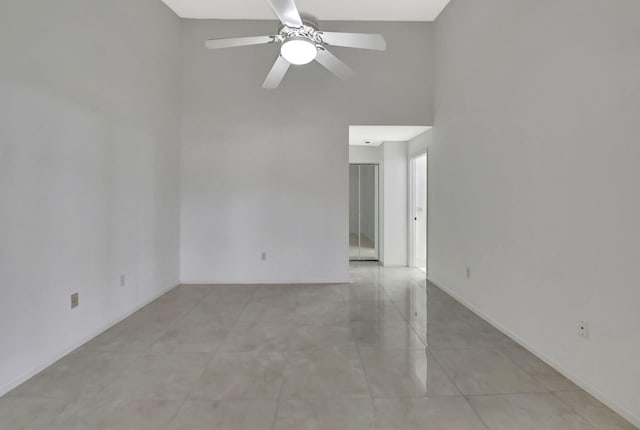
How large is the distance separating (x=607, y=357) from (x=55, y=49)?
412 cm

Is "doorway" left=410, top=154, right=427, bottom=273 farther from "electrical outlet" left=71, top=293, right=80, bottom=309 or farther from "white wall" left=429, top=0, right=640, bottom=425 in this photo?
"electrical outlet" left=71, top=293, right=80, bottom=309

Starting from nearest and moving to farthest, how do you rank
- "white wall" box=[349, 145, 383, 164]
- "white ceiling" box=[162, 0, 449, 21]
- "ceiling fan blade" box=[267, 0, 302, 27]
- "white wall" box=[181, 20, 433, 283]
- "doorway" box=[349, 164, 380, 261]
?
"ceiling fan blade" box=[267, 0, 302, 27]
"white ceiling" box=[162, 0, 449, 21]
"white wall" box=[181, 20, 433, 283]
"white wall" box=[349, 145, 383, 164]
"doorway" box=[349, 164, 380, 261]

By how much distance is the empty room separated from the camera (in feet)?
5.96

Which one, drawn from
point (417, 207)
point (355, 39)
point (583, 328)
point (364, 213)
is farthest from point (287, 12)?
point (364, 213)

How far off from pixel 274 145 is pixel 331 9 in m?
1.88

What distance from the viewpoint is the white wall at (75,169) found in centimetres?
202

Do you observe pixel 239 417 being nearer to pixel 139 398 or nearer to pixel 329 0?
pixel 139 398

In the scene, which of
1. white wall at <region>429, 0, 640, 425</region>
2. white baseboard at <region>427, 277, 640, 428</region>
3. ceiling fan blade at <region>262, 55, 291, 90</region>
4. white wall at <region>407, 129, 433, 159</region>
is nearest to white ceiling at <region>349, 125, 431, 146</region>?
white wall at <region>407, 129, 433, 159</region>

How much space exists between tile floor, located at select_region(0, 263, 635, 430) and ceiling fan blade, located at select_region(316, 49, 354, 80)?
240 cm

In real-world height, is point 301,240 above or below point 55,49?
below

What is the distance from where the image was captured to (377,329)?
114 inches

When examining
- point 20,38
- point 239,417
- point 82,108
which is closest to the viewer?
point 239,417

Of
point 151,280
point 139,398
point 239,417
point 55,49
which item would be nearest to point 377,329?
point 239,417

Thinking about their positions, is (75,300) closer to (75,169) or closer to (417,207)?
(75,169)
